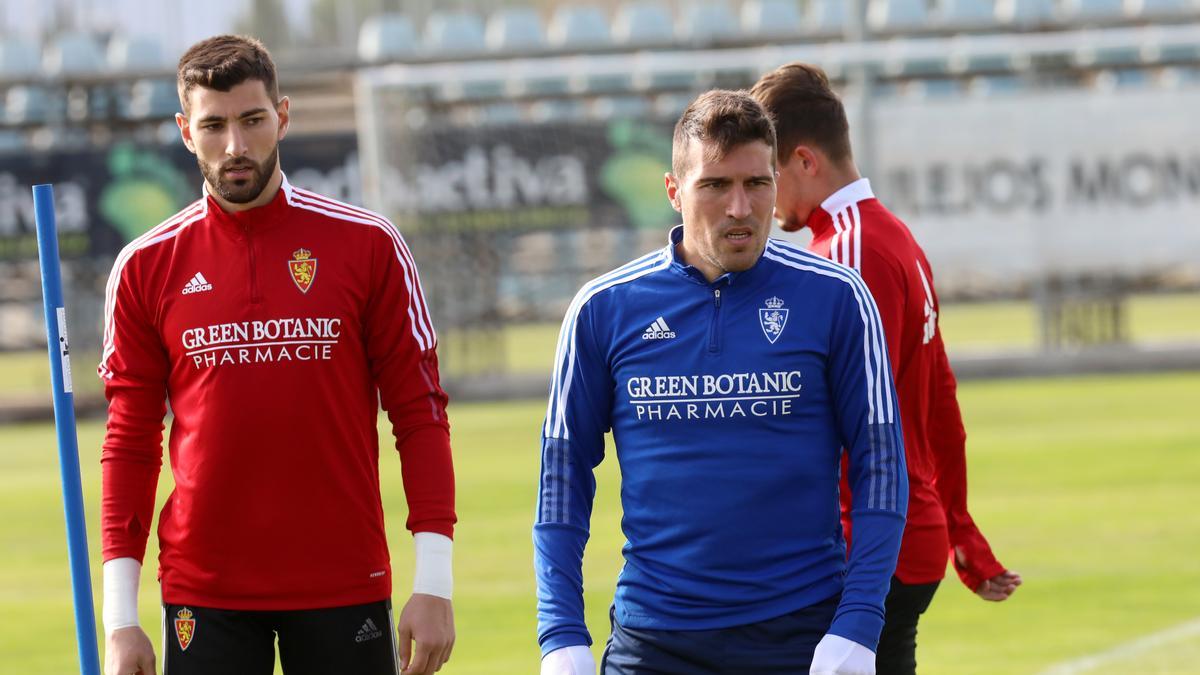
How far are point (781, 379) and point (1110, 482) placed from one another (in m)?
9.75

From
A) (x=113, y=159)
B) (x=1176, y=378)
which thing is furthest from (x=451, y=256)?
(x=1176, y=378)

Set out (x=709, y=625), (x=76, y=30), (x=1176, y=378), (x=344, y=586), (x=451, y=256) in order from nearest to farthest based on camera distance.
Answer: (x=709, y=625) < (x=344, y=586) < (x=1176, y=378) < (x=451, y=256) < (x=76, y=30)

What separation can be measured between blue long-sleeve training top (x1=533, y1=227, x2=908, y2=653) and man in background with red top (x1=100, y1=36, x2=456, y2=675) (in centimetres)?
54

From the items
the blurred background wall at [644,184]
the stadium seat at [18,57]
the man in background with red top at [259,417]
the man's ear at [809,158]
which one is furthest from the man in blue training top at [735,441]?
the stadium seat at [18,57]

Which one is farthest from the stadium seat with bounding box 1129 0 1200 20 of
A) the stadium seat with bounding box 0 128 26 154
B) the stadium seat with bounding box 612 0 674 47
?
the stadium seat with bounding box 0 128 26 154

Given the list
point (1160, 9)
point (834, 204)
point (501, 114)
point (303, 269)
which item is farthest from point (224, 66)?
point (1160, 9)

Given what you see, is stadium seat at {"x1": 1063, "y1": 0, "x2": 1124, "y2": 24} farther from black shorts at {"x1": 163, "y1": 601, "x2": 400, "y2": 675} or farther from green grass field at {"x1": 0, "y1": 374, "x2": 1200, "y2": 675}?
black shorts at {"x1": 163, "y1": 601, "x2": 400, "y2": 675}

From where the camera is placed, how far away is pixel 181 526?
4.20 m

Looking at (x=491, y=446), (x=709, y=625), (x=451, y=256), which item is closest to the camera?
(x=709, y=625)

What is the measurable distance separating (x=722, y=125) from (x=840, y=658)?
1.05 metres

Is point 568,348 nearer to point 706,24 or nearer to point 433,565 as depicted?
point 433,565

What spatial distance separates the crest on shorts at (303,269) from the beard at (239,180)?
16 centimetres

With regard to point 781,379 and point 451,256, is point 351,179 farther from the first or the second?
point 781,379

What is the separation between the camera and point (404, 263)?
4305 millimetres
